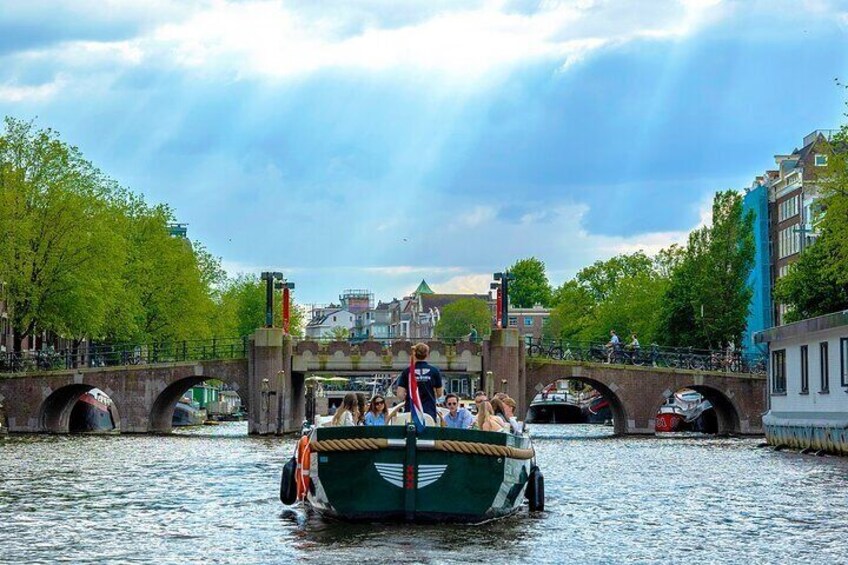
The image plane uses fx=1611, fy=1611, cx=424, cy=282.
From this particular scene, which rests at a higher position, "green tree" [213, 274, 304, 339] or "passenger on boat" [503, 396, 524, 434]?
"green tree" [213, 274, 304, 339]

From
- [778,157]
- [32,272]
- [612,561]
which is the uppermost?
[778,157]

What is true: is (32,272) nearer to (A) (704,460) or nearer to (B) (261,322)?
(A) (704,460)

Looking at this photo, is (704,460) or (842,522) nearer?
→ (842,522)

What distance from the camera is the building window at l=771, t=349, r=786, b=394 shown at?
57.4 metres

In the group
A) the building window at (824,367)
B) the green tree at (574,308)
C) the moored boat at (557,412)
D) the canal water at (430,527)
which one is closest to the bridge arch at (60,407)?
the canal water at (430,527)

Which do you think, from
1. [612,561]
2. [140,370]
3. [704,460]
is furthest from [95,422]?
[612,561]

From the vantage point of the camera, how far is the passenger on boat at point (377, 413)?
27.0 meters

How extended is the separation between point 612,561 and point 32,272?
55907 mm

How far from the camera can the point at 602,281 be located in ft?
479

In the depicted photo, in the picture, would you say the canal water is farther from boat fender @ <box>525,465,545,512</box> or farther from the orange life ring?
the orange life ring

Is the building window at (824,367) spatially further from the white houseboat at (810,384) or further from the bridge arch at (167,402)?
the bridge arch at (167,402)

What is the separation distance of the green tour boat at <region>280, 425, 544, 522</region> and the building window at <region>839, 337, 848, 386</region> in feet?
83.6

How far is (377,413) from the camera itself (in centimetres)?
2716

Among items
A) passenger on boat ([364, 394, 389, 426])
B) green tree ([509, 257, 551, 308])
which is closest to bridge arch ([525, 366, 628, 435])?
passenger on boat ([364, 394, 389, 426])
